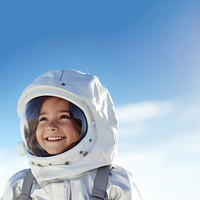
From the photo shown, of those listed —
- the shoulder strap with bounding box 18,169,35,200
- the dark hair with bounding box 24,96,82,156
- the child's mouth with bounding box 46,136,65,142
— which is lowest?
the shoulder strap with bounding box 18,169,35,200

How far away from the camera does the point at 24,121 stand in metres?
3.84

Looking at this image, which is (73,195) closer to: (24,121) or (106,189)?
(106,189)

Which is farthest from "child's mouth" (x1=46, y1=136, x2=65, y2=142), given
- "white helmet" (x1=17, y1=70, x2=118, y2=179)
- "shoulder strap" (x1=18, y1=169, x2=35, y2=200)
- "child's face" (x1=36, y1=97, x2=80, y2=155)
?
"shoulder strap" (x1=18, y1=169, x2=35, y2=200)

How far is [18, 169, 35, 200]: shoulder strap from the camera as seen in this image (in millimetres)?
3602

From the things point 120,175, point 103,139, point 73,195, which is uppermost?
point 103,139

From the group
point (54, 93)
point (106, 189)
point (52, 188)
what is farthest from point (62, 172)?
point (54, 93)

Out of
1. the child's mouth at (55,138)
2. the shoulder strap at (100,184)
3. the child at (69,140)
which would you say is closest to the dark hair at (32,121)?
the child at (69,140)

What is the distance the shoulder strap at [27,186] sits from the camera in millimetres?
3602

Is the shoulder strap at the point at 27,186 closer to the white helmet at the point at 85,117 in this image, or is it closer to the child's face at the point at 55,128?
the white helmet at the point at 85,117

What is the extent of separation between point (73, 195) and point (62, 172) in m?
0.20

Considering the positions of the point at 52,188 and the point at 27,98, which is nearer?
the point at 52,188

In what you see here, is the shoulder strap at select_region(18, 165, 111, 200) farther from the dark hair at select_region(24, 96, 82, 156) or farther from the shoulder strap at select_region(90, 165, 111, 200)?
the dark hair at select_region(24, 96, 82, 156)

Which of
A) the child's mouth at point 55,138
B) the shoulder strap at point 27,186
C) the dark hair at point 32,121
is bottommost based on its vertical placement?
the shoulder strap at point 27,186

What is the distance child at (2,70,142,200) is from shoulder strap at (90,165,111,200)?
0.4 inches
